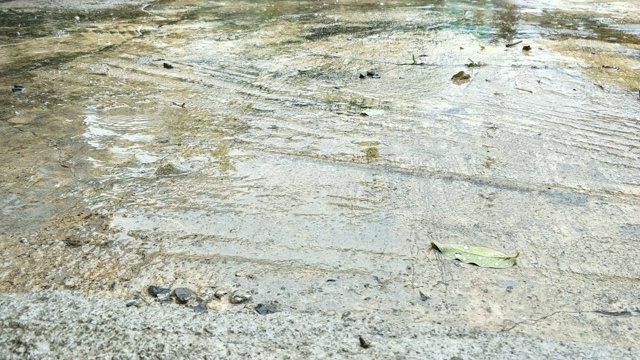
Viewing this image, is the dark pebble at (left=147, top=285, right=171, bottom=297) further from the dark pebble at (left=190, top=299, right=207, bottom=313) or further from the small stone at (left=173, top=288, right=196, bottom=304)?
the dark pebble at (left=190, top=299, right=207, bottom=313)

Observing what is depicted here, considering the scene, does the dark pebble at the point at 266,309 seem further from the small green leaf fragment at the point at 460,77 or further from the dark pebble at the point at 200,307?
the small green leaf fragment at the point at 460,77

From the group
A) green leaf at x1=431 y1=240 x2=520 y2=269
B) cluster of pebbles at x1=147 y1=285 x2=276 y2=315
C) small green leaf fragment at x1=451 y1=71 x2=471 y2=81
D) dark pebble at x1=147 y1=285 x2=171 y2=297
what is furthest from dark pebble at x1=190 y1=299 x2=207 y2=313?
small green leaf fragment at x1=451 y1=71 x2=471 y2=81

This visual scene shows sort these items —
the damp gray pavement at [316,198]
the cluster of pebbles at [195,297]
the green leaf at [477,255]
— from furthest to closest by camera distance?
the green leaf at [477,255] < the cluster of pebbles at [195,297] < the damp gray pavement at [316,198]

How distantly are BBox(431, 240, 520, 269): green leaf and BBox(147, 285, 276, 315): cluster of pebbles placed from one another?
0.73 meters

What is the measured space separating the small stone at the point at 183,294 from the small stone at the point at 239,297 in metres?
0.13

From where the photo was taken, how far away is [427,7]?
6793 millimetres

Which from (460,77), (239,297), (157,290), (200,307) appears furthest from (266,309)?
(460,77)

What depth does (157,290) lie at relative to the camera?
6.35ft

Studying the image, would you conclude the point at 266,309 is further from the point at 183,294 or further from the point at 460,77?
the point at 460,77

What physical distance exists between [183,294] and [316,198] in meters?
0.85

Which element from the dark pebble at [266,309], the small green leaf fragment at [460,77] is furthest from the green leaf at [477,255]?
the small green leaf fragment at [460,77]

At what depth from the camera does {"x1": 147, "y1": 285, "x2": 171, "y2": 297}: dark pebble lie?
6.30 feet

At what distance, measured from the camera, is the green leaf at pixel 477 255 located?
2.10 m

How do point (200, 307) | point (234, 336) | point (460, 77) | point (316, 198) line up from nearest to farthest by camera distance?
1. point (234, 336)
2. point (200, 307)
3. point (316, 198)
4. point (460, 77)
